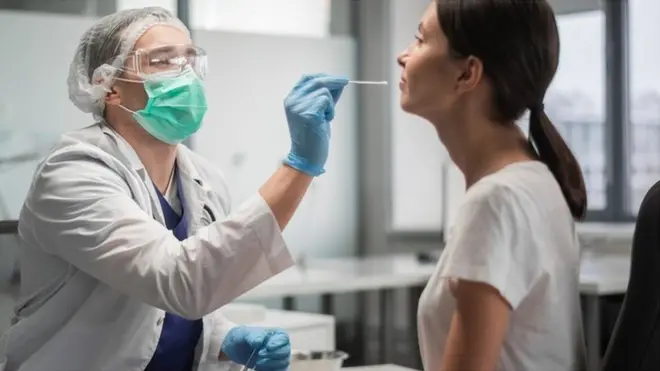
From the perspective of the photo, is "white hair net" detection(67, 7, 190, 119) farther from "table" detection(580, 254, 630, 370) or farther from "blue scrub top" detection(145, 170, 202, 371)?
"table" detection(580, 254, 630, 370)

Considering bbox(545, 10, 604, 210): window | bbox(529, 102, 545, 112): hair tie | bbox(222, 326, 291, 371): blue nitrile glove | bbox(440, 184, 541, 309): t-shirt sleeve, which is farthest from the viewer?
bbox(545, 10, 604, 210): window

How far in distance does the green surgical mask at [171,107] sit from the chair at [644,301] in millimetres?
981

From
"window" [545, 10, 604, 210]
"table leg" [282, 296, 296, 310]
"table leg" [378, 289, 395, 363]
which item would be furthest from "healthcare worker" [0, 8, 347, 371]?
"window" [545, 10, 604, 210]

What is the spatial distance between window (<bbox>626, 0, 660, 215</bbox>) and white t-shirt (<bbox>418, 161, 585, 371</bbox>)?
3245 mm

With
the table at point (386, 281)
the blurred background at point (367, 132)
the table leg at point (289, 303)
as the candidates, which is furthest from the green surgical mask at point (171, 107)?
the table leg at point (289, 303)

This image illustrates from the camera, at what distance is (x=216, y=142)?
4320mm

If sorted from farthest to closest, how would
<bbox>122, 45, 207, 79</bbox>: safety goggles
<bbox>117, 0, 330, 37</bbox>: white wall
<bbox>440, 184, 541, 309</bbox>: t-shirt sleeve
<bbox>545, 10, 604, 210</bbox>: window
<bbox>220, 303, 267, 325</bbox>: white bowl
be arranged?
<bbox>545, 10, 604, 210</bbox>: window → <bbox>117, 0, 330, 37</bbox>: white wall → <bbox>220, 303, 267, 325</bbox>: white bowl → <bbox>122, 45, 207, 79</bbox>: safety goggles → <bbox>440, 184, 541, 309</bbox>: t-shirt sleeve

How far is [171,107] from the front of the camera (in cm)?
181

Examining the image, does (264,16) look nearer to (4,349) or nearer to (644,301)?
(4,349)

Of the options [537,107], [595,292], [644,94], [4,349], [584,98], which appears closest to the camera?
[537,107]

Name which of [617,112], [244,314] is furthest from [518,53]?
[617,112]

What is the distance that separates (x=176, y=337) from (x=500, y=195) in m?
0.86

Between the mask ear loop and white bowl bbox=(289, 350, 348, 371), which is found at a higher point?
the mask ear loop

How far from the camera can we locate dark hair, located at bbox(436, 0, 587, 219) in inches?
46.3
